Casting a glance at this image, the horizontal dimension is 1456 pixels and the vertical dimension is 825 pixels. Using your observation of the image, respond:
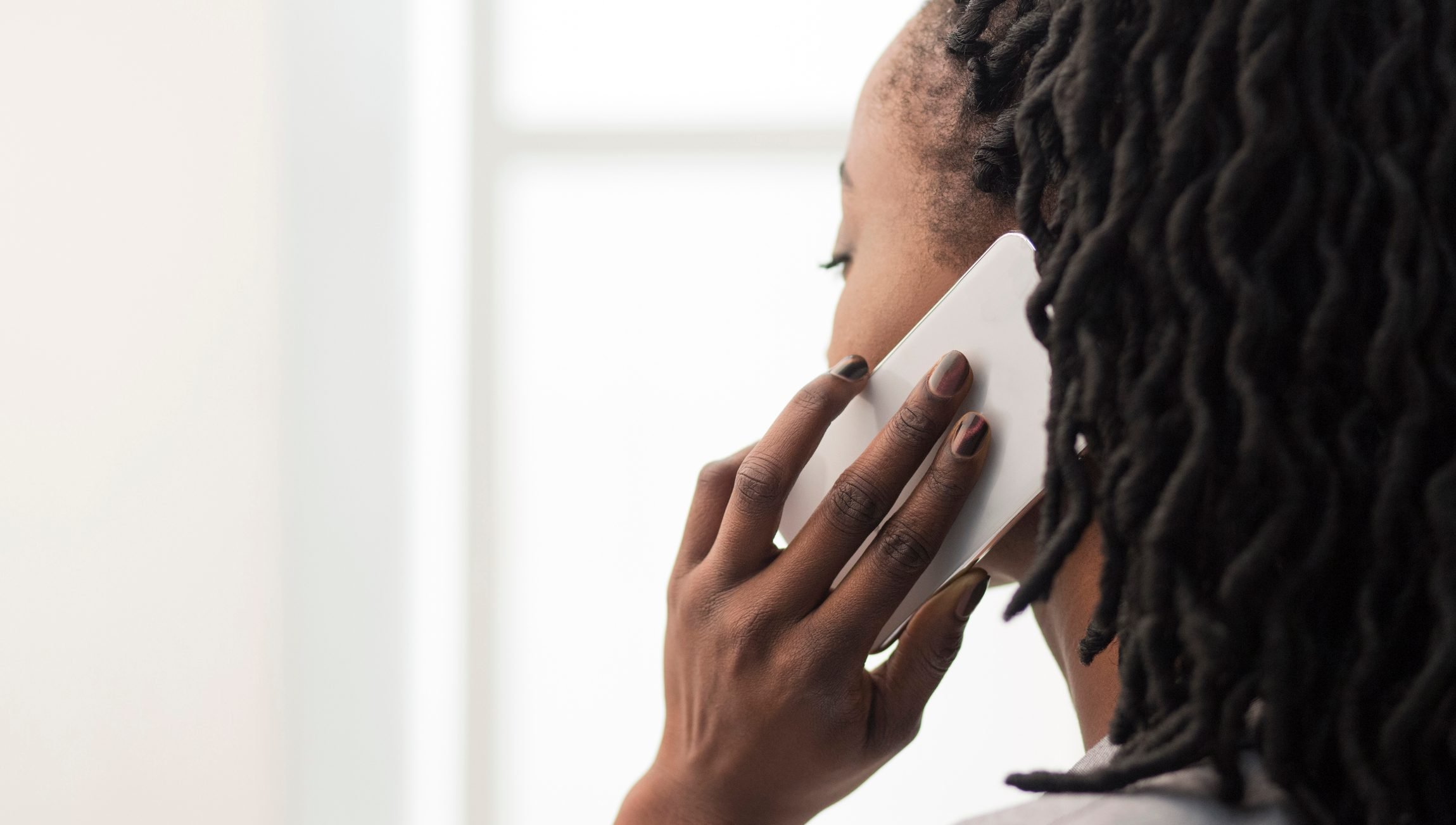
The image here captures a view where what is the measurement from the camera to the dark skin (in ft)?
1.83

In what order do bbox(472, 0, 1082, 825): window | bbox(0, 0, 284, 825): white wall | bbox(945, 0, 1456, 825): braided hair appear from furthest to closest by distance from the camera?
bbox(472, 0, 1082, 825): window, bbox(0, 0, 284, 825): white wall, bbox(945, 0, 1456, 825): braided hair

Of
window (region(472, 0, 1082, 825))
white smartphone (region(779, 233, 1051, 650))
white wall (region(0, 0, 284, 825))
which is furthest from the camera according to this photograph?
window (region(472, 0, 1082, 825))

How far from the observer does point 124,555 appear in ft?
4.10

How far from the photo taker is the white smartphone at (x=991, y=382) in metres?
0.53

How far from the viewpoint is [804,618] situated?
1.91 feet

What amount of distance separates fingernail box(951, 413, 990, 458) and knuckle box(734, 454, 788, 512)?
0.34 feet

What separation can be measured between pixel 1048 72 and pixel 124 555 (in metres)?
1.27

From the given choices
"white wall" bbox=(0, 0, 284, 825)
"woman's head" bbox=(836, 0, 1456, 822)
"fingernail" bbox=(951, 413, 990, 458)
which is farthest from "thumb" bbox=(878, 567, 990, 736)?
"white wall" bbox=(0, 0, 284, 825)

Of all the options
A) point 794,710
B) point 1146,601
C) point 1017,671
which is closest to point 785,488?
point 794,710

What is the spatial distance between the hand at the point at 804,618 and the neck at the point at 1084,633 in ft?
0.17

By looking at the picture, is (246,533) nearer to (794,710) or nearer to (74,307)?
(74,307)

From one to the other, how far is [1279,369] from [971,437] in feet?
0.64

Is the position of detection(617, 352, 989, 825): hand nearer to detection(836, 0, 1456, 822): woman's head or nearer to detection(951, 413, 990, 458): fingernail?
detection(951, 413, 990, 458): fingernail

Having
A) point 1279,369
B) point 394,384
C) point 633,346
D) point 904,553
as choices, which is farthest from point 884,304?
point 394,384
